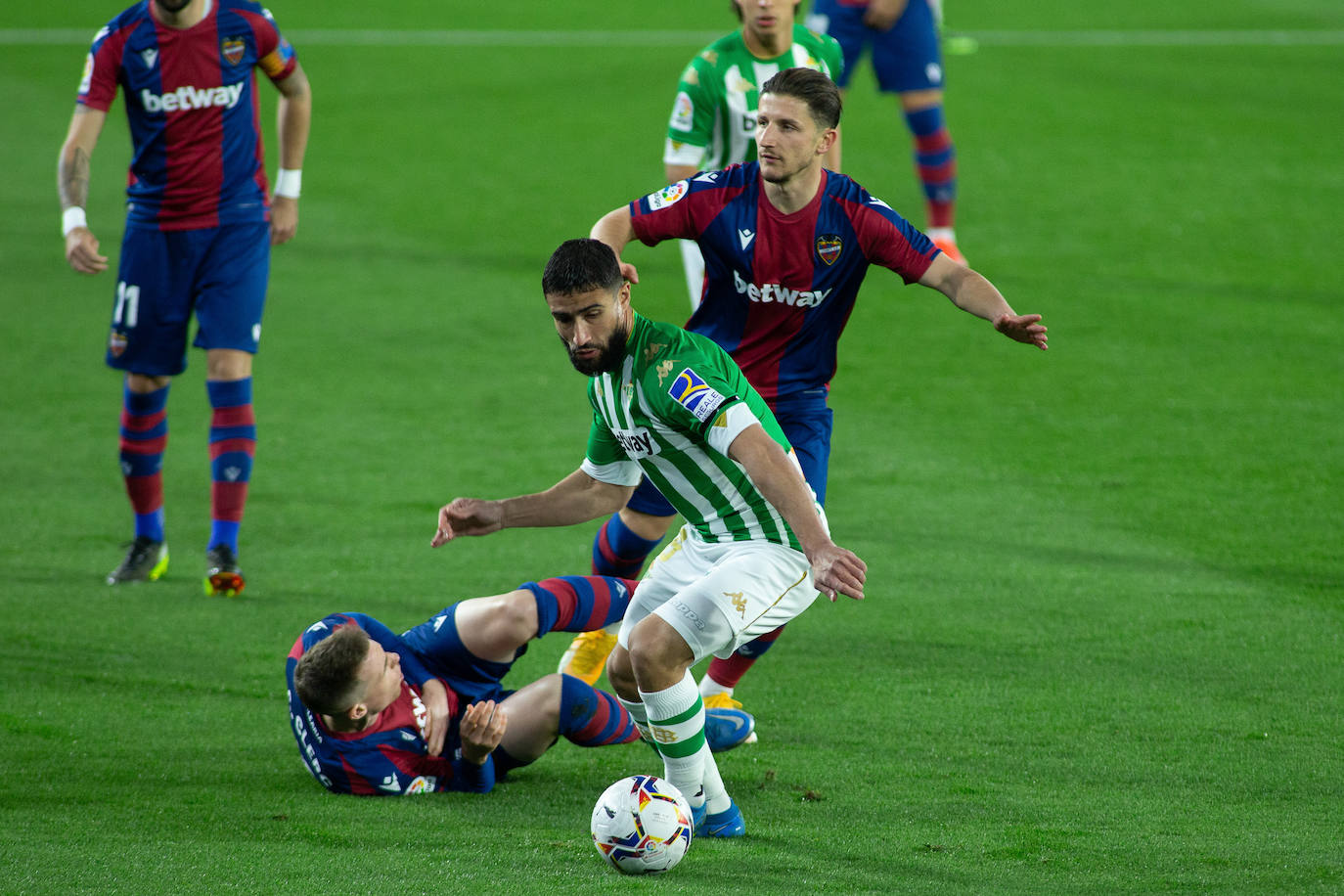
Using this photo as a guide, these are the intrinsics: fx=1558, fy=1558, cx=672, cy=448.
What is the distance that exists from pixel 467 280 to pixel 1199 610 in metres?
6.12

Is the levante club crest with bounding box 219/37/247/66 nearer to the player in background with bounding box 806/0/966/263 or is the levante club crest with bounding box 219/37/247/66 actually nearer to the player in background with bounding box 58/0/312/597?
the player in background with bounding box 58/0/312/597

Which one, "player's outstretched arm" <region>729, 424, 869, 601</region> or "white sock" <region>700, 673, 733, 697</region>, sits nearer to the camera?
"player's outstretched arm" <region>729, 424, 869, 601</region>

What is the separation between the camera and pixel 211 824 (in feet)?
12.7

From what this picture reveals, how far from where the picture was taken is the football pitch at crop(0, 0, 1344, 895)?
3.81m

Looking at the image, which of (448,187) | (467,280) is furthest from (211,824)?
(448,187)

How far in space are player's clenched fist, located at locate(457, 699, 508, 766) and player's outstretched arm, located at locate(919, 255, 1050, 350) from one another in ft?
5.24

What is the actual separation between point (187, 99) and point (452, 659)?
8.79ft

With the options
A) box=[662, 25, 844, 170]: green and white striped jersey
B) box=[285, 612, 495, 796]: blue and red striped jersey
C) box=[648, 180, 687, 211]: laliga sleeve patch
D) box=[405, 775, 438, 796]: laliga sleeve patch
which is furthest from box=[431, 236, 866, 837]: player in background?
box=[662, 25, 844, 170]: green and white striped jersey

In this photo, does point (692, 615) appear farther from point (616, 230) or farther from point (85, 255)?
point (85, 255)

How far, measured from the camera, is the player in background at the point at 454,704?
13.0 feet

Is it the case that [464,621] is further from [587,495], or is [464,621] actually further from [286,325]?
[286,325]

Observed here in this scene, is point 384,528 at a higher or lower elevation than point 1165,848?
lower

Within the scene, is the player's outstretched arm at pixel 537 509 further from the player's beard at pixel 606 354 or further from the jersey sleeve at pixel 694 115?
the jersey sleeve at pixel 694 115

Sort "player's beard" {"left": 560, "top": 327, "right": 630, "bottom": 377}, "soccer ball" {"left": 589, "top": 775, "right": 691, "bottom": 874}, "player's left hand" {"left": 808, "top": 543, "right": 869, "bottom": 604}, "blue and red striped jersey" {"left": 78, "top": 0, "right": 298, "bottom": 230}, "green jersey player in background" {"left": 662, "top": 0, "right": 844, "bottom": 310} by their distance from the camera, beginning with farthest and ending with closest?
"green jersey player in background" {"left": 662, "top": 0, "right": 844, "bottom": 310}, "blue and red striped jersey" {"left": 78, "top": 0, "right": 298, "bottom": 230}, "player's beard" {"left": 560, "top": 327, "right": 630, "bottom": 377}, "soccer ball" {"left": 589, "top": 775, "right": 691, "bottom": 874}, "player's left hand" {"left": 808, "top": 543, "right": 869, "bottom": 604}
